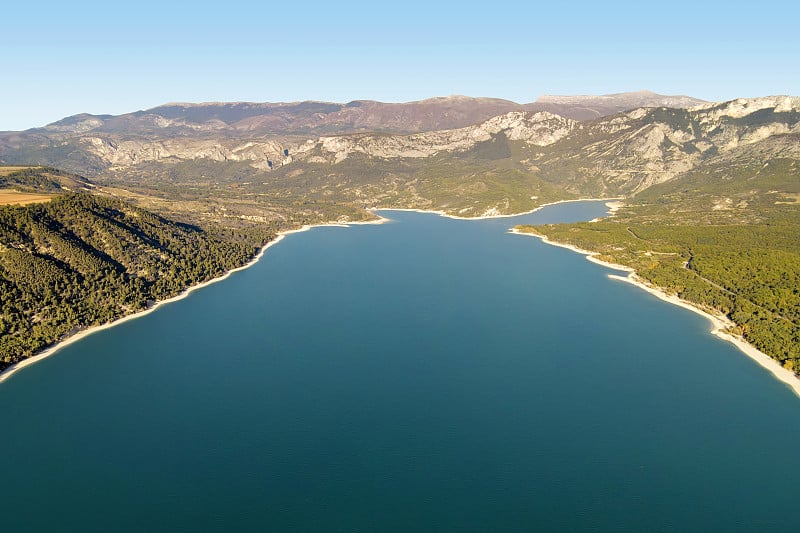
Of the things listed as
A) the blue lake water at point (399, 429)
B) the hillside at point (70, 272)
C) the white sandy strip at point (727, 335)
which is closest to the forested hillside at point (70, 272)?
the hillside at point (70, 272)

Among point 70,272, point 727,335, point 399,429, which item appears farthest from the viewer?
point 70,272

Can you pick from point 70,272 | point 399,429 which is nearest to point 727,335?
point 399,429

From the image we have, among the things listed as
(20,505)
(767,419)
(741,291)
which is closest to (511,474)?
(767,419)

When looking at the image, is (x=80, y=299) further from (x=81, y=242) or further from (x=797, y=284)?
(x=797, y=284)

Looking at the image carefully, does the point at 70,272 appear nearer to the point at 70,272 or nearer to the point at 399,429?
the point at 70,272

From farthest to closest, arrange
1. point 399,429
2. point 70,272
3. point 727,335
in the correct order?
point 70,272 → point 727,335 → point 399,429
